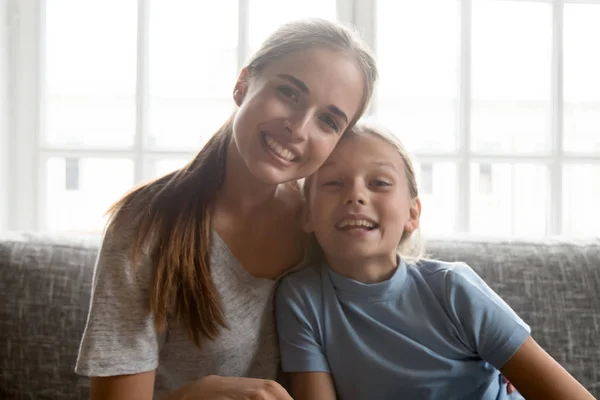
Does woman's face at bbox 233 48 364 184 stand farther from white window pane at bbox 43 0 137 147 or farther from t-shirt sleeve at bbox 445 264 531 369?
white window pane at bbox 43 0 137 147

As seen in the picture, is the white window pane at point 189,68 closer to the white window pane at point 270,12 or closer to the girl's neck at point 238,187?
the white window pane at point 270,12

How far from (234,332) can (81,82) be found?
1.30m

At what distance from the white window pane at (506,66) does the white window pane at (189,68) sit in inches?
33.4

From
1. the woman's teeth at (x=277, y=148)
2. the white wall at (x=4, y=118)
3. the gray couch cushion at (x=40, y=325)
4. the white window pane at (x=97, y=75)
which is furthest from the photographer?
the white window pane at (x=97, y=75)

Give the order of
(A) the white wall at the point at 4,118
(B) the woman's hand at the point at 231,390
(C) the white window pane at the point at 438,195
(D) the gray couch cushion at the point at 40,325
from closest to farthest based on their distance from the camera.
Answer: (B) the woman's hand at the point at 231,390
(D) the gray couch cushion at the point at 40,325
(A) the white wall at the point at 4,118
(C) the white window pane at the point at 438,195

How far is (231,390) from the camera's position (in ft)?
3.35

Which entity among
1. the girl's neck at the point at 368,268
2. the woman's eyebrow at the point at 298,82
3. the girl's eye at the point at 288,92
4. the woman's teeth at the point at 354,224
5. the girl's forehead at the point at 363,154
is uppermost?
the woman's eyebrow at the point at 298,82

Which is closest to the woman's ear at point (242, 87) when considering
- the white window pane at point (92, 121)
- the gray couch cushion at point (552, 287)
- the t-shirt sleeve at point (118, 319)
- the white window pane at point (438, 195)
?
the t-shirt sleeve at point (118, 319)

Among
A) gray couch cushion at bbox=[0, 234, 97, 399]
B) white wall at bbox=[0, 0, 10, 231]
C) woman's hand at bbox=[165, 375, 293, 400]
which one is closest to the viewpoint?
woman's hand at bbox=[165, 375, 293, 400]

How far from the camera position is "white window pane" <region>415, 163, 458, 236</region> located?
2252 millimetres

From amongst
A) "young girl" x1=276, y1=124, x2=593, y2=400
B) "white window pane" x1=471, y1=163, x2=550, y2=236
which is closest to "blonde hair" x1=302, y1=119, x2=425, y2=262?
"young girl" x1=276, y1=124, x2=593, y2=400

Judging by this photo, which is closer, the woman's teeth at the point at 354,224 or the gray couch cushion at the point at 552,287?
the woman's teeth at the point at 354,224

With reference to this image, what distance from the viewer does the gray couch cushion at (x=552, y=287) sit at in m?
1.45

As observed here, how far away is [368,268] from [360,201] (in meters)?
0.14
